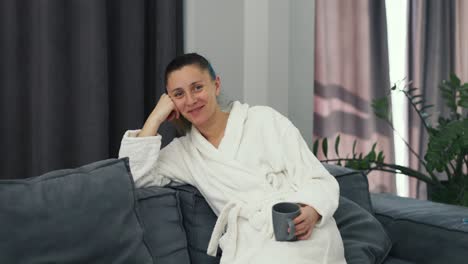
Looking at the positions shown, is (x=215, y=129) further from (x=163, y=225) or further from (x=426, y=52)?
(x=426, y=52)

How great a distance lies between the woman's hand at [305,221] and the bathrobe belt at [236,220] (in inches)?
3.7

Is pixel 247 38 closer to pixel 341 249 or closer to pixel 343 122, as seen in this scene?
pixel 343 122

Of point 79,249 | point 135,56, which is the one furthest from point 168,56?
point 79,249

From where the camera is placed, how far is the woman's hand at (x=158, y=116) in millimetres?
1822

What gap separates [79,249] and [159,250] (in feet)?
0.99

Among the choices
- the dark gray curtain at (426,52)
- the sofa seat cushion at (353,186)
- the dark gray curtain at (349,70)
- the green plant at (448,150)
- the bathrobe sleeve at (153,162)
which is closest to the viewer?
the bathrobe sleeve at (153,162)

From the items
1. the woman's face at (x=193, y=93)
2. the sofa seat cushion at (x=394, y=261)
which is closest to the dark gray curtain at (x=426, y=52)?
the sofa seat cushion at (x=394, y=261)

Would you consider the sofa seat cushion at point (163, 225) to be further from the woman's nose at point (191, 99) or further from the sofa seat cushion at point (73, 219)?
the woman's nose at point (191, 99)

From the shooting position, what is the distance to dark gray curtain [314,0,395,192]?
10.7ft

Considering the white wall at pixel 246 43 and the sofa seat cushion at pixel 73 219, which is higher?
the white wall at pixel 246 43

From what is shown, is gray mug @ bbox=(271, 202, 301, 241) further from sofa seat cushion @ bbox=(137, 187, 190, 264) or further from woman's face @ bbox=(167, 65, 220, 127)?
woman's face @ bbox=(167, 65, 220, 127)

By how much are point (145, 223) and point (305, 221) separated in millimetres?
510

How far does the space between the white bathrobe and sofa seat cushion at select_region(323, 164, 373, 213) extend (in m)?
0.34

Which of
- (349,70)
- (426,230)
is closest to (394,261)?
(426,230)
